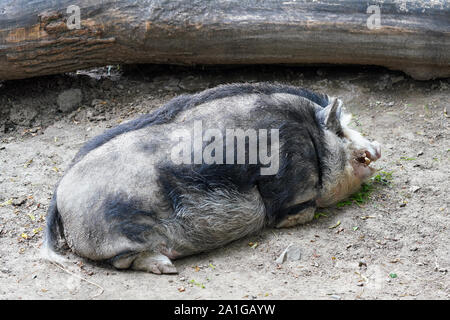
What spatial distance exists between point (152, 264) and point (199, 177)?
2.51ft

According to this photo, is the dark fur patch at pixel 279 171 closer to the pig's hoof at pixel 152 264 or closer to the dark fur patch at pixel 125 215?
the dark fur patch at pixel 125 215

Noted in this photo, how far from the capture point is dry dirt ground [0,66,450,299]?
14.5ft

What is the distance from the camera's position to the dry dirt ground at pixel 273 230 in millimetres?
4430

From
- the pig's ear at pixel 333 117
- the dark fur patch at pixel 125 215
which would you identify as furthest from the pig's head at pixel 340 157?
the dark fur patch at pixel 125 215

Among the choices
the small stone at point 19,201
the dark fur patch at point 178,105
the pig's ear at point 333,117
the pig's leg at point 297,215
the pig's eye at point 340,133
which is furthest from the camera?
the small stone at point 19,201

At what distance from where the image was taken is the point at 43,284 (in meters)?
4.56

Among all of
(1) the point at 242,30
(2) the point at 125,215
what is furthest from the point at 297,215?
(1) the point at 242,30

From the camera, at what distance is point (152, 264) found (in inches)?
185

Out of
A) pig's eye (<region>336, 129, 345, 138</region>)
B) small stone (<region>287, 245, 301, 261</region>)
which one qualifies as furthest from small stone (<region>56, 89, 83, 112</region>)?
small stone (<region>287, 245, 301, 261</region>)

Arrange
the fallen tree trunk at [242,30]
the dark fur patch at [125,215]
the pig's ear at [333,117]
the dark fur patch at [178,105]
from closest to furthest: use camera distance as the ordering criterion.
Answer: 1. the dark fur patch at [125,215]
2. the dark fur patch at [178,105]
3. the pig's ear at [333,117]
4. the fallen tree trunk at [242,30]

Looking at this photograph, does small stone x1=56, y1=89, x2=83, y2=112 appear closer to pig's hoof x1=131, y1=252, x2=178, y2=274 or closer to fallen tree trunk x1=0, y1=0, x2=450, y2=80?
fallen tree trunk x1=0, y1=0, x2=450, y2=80

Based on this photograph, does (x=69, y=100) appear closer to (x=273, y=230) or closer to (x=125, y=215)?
(x=125, y=215)

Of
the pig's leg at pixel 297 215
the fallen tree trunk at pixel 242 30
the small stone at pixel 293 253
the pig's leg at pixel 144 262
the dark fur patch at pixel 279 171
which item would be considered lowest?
the small stone at pixel 293 253

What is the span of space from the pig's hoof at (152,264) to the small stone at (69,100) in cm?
318
